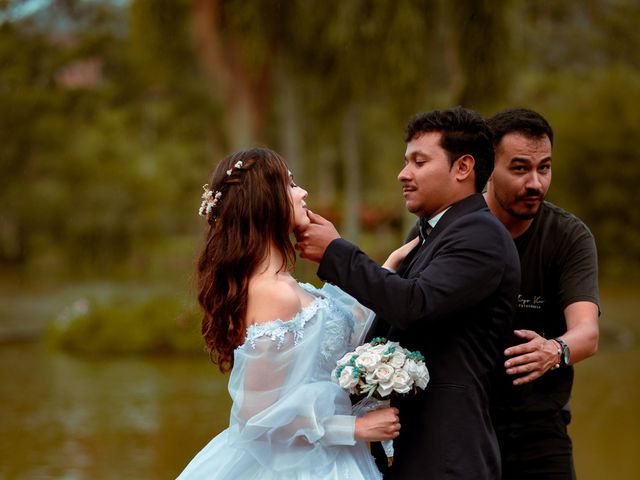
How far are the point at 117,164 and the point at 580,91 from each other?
11.8 metres

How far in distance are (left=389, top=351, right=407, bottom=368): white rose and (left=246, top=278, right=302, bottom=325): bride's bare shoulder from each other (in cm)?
40

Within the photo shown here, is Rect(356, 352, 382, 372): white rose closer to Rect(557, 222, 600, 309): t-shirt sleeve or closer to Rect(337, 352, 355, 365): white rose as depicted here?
Rect(337, 352, 355, 365): white rose

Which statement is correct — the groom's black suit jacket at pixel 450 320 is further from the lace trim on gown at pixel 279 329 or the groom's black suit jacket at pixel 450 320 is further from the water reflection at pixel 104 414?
the water reflection at pixel 104 414

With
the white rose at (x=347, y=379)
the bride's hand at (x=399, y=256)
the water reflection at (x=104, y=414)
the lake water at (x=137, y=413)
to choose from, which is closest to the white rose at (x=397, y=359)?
the white rose at (x=347, y=379)

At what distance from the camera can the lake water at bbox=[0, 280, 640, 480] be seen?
341 inches

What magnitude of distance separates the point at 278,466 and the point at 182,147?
104ft

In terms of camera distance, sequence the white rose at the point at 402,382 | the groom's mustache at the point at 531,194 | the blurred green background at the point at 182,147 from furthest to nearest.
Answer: the blurred green background at the point at 182,147, the groom's mustache at the point at 531,194, the white rose at the point at 402,382

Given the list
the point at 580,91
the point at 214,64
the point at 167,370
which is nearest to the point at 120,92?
the point at 214,64

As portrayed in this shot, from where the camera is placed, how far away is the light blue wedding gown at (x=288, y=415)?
3207mm

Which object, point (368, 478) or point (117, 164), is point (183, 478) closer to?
point (368, 478)

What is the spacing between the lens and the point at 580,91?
27.1 m

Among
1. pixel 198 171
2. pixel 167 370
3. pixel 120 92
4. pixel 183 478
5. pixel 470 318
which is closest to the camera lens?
pixel 470 318

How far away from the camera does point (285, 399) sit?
3209 mm

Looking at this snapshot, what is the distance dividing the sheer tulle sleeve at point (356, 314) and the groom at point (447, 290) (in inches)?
9.6
